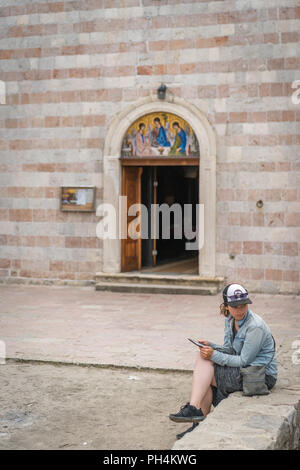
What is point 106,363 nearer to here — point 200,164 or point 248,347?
point 248,347

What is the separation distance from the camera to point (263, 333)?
5359mm

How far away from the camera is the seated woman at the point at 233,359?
5.27 meters

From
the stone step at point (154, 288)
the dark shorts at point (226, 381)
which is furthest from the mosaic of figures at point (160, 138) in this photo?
the dark shorts at point (226, 381)

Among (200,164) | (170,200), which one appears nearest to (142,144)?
(200,164)

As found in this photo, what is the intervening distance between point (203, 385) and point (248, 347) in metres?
0.46

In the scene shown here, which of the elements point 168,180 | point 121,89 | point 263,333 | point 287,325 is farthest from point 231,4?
point 263,333

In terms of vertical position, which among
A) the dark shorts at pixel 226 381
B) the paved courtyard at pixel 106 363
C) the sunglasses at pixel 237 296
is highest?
the sunglasses at pixel 237 296

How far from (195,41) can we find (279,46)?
5.29 feet

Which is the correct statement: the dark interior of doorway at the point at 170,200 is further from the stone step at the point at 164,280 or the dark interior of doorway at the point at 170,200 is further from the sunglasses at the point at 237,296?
the sunglasses at the point at 237,296

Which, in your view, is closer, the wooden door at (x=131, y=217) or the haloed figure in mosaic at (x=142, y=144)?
the haloed figure in mosaic at (x=142, y=144)

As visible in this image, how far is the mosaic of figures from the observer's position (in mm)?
13211

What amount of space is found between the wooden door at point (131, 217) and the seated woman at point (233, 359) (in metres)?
8.24

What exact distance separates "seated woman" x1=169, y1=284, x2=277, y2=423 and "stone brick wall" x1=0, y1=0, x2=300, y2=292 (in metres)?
7.20

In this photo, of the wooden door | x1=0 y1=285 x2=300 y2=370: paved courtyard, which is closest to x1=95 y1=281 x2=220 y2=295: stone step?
x1=0 y1=285 x2=300 y2=370: paved courtyard
